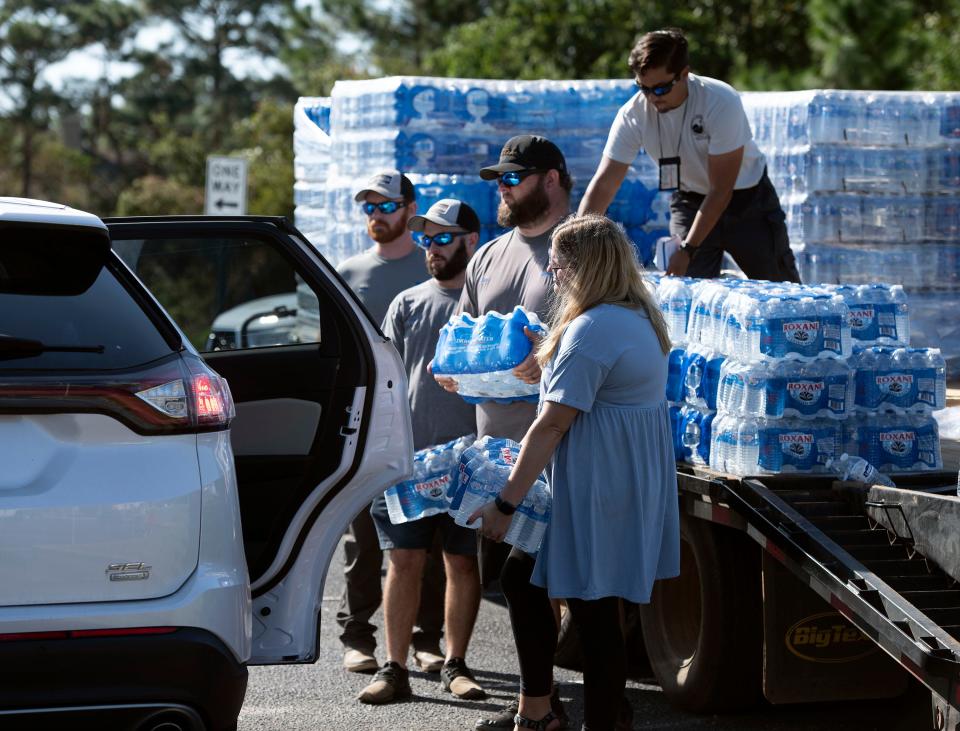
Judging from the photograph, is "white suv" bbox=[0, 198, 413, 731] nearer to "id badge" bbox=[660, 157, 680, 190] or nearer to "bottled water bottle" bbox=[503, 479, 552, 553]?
"bottled water bottle" bbox=[503, 479, 552, 553]

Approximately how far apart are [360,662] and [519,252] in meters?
2.10

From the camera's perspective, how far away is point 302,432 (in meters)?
5.66

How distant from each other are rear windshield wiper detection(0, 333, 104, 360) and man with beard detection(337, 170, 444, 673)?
302cm

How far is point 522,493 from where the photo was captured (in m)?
4.91

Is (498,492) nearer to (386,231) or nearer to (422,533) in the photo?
(422,533)

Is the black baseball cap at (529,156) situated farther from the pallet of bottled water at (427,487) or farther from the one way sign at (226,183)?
the one way sign at (226,183)

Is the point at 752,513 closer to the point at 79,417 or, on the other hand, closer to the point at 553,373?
the point at 553,373

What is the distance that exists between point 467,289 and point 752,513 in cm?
172

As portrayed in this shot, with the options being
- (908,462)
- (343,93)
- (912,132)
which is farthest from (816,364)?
(343,93)

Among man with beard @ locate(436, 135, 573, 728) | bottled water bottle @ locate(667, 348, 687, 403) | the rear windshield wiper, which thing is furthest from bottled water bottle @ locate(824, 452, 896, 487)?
the rear windshield wiper

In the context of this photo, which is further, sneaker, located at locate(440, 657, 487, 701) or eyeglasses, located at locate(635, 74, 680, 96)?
eyeglasses, located at locate(635, 74, 680, 96)

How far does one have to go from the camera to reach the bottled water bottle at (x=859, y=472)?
545 cm

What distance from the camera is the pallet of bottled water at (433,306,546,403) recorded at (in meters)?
5.70

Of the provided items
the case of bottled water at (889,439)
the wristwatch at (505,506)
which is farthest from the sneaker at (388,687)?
the case of bottled water at (889,439)
